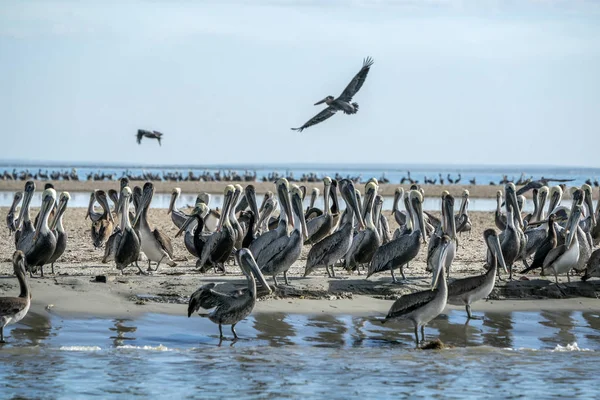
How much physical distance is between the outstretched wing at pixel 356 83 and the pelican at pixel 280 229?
11.7 ft

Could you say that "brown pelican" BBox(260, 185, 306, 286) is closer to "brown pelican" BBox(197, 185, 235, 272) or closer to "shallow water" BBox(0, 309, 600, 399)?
"shallow water" BBox(0, 309, 600, 399)

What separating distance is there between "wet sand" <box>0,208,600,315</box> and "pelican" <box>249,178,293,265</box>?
448 millimetres

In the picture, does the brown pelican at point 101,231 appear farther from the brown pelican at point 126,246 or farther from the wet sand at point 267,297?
the brown pelican at point 126,246

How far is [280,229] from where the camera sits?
11.7 m

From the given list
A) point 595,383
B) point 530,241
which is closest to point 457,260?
point 530,241

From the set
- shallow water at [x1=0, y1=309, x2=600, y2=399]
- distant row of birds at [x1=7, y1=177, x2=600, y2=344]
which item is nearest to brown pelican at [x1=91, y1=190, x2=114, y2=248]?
distant row of birds at [x1=7, y1=177, x2=600, y2=344]

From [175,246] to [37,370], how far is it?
8.77 meters

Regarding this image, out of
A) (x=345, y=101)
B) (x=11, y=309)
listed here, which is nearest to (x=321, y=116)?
(x=345, y=101)

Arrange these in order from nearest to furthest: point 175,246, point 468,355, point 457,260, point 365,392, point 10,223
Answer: point 365,392
point 468,355
point 457,260
point 175,246
point 10,223

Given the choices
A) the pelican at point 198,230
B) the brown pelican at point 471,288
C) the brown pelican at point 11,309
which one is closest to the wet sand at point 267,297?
the pelican at point 198,230

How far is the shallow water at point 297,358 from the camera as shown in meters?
7.45

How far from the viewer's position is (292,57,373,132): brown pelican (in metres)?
15.3

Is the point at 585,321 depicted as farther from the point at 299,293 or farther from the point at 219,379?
the point at 219,379

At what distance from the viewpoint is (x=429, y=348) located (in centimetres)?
879
